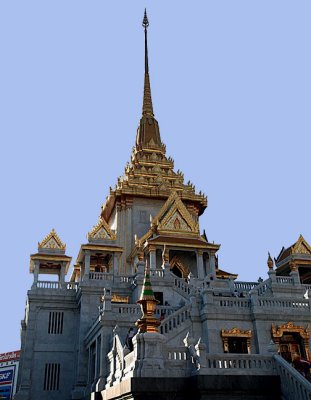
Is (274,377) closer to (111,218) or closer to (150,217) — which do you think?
(150,217)

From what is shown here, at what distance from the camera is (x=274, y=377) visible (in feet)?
56.6

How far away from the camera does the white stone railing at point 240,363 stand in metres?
17.0

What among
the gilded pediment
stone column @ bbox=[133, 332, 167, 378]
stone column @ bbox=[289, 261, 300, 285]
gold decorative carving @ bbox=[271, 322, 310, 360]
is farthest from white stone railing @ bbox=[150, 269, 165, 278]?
stone column @ bbox=[133, 332, 167, 378]

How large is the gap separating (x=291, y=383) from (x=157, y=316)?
34.1 feet

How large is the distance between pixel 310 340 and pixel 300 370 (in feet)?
27.7

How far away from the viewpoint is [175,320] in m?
24.5

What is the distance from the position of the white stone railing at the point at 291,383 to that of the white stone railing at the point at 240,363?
333 mm

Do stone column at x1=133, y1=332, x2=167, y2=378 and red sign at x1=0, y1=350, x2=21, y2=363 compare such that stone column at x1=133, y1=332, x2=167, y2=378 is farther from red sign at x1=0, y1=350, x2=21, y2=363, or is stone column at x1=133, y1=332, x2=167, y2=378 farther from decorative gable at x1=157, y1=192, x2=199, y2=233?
red sign at x1=0, y1=350, x2=21, y2=363

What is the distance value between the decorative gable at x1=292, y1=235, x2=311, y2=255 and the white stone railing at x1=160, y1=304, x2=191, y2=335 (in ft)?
55.3

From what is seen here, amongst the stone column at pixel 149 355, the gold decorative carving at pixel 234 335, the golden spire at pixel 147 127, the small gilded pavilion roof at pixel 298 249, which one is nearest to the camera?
the stone column at pixel 149 355

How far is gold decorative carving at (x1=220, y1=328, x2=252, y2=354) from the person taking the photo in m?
24.5

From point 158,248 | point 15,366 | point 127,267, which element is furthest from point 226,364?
point 15,366

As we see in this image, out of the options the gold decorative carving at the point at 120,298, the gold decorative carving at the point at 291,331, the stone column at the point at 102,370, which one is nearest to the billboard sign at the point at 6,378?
the gold decorative carving at the point at 120,298

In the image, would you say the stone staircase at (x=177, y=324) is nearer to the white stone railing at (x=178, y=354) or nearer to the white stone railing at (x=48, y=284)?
the white stone railing at (x=178, y=354)
